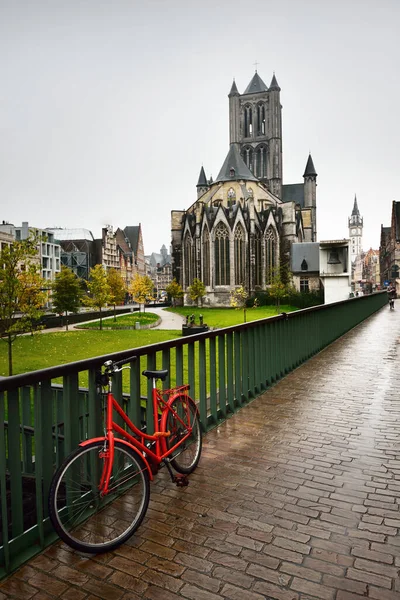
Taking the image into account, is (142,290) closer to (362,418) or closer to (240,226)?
(240,226)

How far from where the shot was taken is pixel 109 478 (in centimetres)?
284

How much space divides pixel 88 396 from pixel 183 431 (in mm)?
968

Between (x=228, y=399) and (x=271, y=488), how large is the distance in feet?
6.99

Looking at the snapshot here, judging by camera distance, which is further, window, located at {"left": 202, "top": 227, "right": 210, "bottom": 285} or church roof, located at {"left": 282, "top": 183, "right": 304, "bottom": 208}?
church roof, located at {"left": 282, "top": 183, "right": 304, "bottom": 208}

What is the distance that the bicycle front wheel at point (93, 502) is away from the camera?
103 inches

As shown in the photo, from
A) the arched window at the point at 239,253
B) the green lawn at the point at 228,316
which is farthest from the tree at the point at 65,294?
the arched window at the point at 239,253

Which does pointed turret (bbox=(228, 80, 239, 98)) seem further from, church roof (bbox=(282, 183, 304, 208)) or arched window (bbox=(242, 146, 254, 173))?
church roof (bbox=(282, 183, 304, 208))

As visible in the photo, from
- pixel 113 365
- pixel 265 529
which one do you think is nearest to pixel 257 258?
pixel 113 365

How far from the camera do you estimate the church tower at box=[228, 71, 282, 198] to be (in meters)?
78.9

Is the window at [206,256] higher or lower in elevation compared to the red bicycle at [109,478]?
higher

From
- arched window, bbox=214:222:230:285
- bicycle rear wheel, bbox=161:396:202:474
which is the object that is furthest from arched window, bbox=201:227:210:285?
bicycle rear wheel, bbox=161:396:202:474

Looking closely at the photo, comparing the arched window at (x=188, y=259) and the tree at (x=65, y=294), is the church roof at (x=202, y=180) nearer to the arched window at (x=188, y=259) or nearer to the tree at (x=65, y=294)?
the arched window at (x=188, y=259)

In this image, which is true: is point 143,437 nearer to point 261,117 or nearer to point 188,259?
point 188,259

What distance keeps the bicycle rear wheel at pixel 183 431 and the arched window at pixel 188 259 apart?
54822 millimetres
